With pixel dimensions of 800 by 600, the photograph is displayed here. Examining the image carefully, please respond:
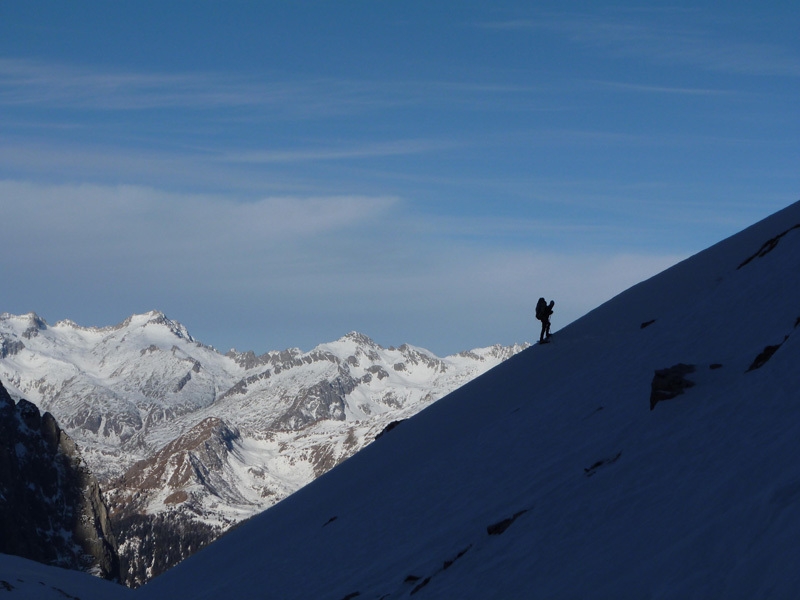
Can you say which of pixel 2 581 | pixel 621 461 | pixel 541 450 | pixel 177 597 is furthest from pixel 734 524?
pixel 2 581

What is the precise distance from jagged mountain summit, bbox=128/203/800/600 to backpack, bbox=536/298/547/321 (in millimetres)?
2209

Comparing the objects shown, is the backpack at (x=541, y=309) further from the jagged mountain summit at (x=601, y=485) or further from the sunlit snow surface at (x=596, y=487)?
the jagged mountain summit at (x=601, y=485)

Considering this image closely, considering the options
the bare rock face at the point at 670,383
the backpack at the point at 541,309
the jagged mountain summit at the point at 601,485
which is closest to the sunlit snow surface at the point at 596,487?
the jagged mountain summit at the point at 601,485

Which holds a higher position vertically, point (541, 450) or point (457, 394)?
point (457, 394)

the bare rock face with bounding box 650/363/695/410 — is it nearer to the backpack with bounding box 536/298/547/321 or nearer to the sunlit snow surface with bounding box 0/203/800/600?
the sunlit snow surface with bounding box 0/203/800/600

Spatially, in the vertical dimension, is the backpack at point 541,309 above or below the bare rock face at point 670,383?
above

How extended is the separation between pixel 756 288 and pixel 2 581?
33.2 metres

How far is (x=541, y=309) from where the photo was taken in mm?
44938

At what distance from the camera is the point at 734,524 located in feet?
45.0

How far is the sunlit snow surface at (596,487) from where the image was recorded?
14.1 metres

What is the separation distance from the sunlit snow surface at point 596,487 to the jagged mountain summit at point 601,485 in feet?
0.19

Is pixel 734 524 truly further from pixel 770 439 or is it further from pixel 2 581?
pixel 2 581

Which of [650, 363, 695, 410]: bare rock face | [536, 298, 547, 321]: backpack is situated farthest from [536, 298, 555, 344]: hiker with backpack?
[650, 363, 695, 410]: bare rock face

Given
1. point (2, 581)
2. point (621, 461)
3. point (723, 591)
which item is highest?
point (2, 581)
